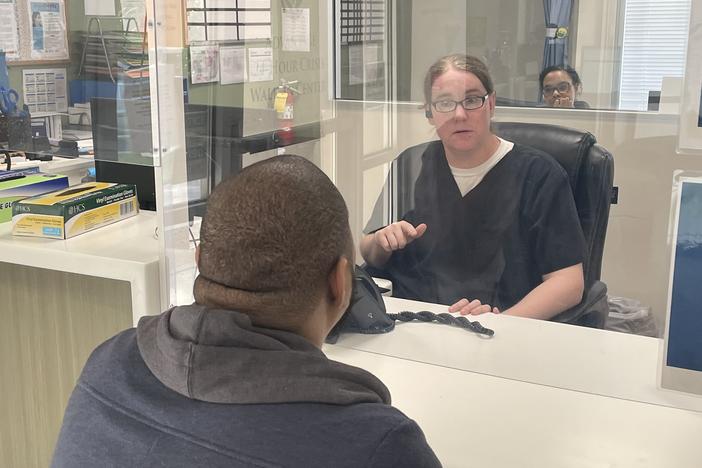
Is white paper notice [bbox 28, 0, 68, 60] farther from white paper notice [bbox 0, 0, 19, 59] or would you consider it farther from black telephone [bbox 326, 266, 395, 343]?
black telephone [bbox 326, 266, 395, 343]

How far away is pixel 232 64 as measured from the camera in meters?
1.64

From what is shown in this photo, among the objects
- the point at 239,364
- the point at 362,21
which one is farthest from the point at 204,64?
the point at 239,364

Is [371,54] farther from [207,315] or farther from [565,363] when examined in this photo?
[207,315]

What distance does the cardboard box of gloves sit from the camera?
5.77 ft

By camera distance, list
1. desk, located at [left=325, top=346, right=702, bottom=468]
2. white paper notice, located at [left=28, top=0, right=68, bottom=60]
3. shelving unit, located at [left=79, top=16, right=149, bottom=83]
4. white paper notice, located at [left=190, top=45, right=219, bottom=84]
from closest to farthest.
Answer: desk, located at [left=325, top=346, right=702, bottom=468], white paper notice, located at [left=190, top=45, right=219, bottom=84], shelving unit, located at [left=79, top=16, right=149, bottom=83], white paper notice, located at [left=28, top=0, right=68, bottom=60]

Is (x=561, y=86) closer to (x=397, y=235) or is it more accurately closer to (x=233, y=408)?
(x=397, y=235)

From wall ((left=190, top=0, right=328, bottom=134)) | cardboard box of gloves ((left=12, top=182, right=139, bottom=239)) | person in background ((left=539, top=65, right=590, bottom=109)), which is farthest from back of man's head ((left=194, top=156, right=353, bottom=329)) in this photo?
cardboard box of gloves ((left=12, top=182, right=139, bottom=239))

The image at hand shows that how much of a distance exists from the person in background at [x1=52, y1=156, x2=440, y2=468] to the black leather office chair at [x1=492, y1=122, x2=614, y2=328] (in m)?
0.58

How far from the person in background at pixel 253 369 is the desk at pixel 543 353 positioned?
53 cm

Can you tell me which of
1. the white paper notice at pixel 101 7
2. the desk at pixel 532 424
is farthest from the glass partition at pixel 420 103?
the white paper notice at pixel 101 7

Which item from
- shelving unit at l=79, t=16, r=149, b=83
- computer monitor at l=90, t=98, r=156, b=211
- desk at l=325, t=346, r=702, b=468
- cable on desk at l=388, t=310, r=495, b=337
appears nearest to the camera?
desk at l=325, t=346, r=702, b=468

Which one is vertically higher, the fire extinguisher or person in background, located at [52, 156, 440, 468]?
the fire extinguisher

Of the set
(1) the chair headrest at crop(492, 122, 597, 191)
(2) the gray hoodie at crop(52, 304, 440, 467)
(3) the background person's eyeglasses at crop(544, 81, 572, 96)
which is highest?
(3) the background person's eyeglasses at crop(544, 81, 572, 96)

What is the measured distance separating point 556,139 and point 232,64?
0.66 metres
